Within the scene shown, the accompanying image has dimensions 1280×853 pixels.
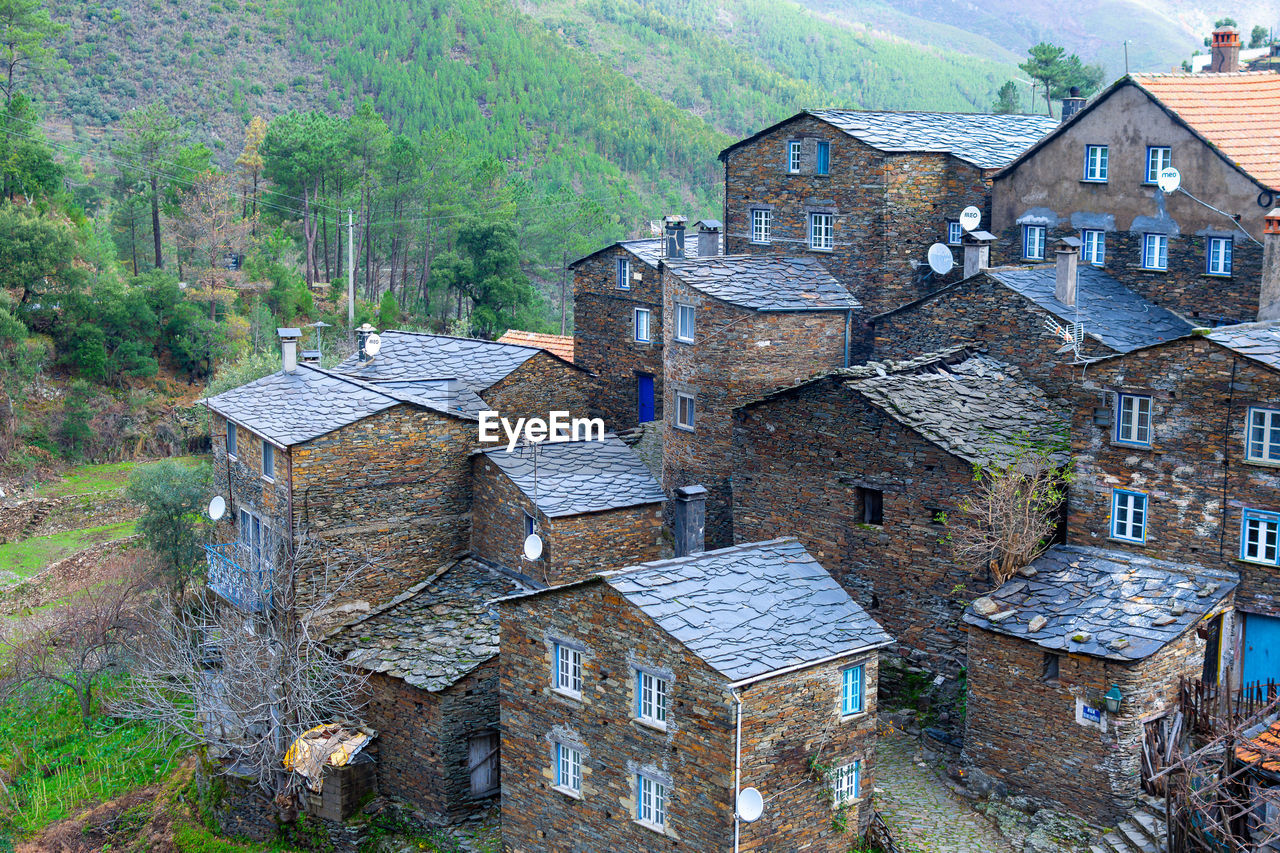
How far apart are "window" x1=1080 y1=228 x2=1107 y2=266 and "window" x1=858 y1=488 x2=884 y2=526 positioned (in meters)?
9.88

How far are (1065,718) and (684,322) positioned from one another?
1417 centimetres

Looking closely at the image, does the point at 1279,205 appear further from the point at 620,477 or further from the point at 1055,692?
the point at 620,477

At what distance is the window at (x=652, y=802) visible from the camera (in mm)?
23484

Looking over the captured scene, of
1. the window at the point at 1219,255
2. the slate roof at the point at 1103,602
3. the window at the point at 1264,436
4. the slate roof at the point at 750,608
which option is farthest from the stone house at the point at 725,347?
the window at the point at 1264,436

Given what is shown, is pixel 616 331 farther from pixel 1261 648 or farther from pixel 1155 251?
pixel 1261 648

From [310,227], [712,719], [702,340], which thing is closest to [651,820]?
[712,719]

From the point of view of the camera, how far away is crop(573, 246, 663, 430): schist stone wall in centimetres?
4009

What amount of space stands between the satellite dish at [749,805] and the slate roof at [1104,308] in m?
13.8

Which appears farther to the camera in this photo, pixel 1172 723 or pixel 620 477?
pixel 620 477

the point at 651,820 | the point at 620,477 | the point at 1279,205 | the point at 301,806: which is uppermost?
the point at 1279,205

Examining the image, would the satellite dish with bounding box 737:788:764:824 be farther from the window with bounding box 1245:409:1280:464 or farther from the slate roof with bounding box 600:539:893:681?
the window with bounding box 1245:409:1280:464

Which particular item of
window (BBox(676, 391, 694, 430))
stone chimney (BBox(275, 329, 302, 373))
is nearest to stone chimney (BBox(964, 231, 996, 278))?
window (BBox(676, 391, 694, 430))

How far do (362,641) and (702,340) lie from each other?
430 inches

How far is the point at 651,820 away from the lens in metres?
23.8
